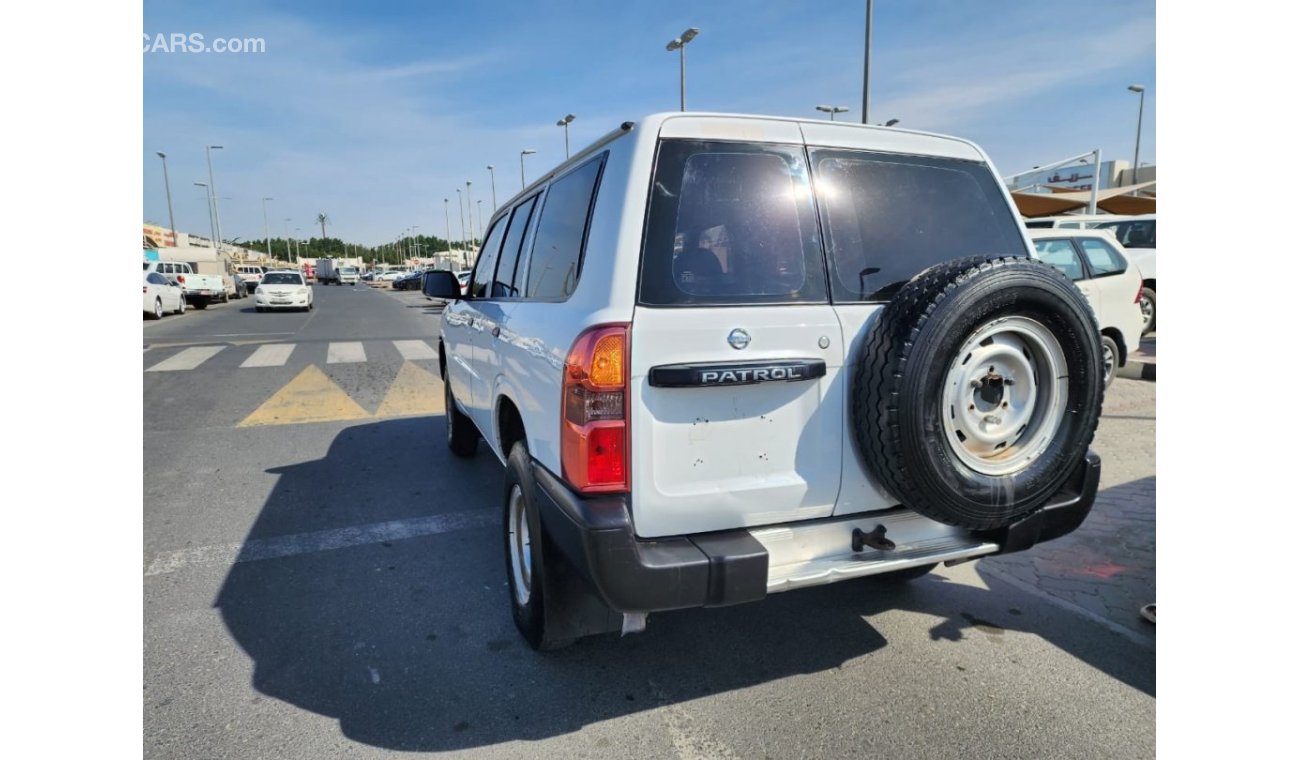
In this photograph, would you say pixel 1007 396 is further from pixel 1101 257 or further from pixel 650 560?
pixel 1101 257

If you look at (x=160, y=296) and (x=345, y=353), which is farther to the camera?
(x=160, y=296)

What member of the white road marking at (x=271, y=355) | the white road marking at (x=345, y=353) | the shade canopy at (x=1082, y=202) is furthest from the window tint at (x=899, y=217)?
the shade canopy at (x=1082, y=202)

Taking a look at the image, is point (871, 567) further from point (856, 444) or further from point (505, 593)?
point (505, 593)

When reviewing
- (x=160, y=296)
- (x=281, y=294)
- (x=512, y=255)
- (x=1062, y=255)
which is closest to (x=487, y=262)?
(x=512, y=255)

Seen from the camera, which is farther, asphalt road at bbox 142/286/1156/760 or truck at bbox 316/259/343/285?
truck at bbox 316/259/343/285

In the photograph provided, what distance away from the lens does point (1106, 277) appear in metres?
8.19

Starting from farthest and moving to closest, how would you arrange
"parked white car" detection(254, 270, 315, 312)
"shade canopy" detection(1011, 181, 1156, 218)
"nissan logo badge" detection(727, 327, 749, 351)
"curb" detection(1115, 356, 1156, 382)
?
"parked white car" detection(254, 270, 315, 312) → "shade canopy" detection(1011, 181, 1156, 218) → "curb" detection(1115, 356, 1156, 382) → "nissan logo badge" detection(727, 327, 749, 351)

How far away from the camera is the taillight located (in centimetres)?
225

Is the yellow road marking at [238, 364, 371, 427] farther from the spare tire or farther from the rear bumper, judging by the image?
the spare tire

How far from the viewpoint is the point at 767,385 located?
2.38m

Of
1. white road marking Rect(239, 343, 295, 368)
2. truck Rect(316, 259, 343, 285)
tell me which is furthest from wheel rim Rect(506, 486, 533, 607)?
truck Rect(316, 259, 343, 285)

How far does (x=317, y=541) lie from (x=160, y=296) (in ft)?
68.4

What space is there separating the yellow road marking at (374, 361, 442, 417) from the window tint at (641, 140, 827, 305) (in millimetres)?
6064

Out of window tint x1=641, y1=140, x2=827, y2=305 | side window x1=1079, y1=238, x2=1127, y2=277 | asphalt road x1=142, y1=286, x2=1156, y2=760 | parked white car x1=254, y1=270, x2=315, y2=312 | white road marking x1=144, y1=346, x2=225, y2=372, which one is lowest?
asphalt road x1=142, y1=286, x2=1156, y2=760
